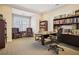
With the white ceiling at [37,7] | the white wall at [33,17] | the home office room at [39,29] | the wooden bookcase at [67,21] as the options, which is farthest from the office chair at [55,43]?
the white ceiling at [37,7]

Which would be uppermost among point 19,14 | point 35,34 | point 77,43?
point 19,14

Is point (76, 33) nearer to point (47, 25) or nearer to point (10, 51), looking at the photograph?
point (47, 25)

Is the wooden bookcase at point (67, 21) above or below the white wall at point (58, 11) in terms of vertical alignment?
below

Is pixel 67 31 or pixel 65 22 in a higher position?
pixel 65 22

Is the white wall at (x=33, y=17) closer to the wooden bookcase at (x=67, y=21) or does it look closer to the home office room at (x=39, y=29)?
the home office room at (x=39, y=29)

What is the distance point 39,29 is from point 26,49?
0.63 m

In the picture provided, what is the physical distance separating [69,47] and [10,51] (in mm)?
1444

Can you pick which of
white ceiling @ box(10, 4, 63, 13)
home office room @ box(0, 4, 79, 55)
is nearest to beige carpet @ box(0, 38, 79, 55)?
home office room @ box(0, 4, 79, 55)

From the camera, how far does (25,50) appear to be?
2041mm

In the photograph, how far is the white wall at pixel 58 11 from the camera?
6.55 ft

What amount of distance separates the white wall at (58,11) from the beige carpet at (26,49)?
583 mm

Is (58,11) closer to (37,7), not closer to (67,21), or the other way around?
(67,21)

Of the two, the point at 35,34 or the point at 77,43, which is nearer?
the point at 77,43
